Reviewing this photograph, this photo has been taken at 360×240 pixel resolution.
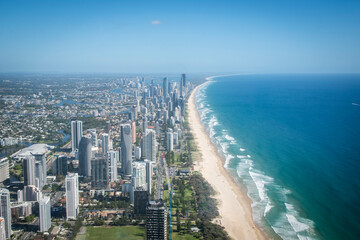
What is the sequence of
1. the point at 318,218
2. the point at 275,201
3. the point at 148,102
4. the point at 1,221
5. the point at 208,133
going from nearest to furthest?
the point at 1,221, the point at 318,218, the point at 275,201, the point at 208,133, the point at 148,102

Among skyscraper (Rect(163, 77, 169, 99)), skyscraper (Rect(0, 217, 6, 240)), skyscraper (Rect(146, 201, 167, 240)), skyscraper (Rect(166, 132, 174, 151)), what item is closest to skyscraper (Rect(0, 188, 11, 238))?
skyscraper (Rect(0, 217, 6, 240))

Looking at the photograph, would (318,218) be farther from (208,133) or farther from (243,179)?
(208,133)

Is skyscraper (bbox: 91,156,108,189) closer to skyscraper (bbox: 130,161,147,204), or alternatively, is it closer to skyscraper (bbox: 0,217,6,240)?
skyscraper (bbox: 130,161,147,204)

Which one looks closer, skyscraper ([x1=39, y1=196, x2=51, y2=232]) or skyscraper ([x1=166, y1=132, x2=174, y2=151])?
skyscraper ([x1=39, y1=196, x2=51, y2=232])

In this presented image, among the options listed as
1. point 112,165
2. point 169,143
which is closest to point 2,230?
point 112,165

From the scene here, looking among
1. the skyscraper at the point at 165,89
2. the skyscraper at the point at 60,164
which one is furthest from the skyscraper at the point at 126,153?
the skyscraper at the point at 165,89

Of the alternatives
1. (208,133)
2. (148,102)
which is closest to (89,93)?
(148,102)
